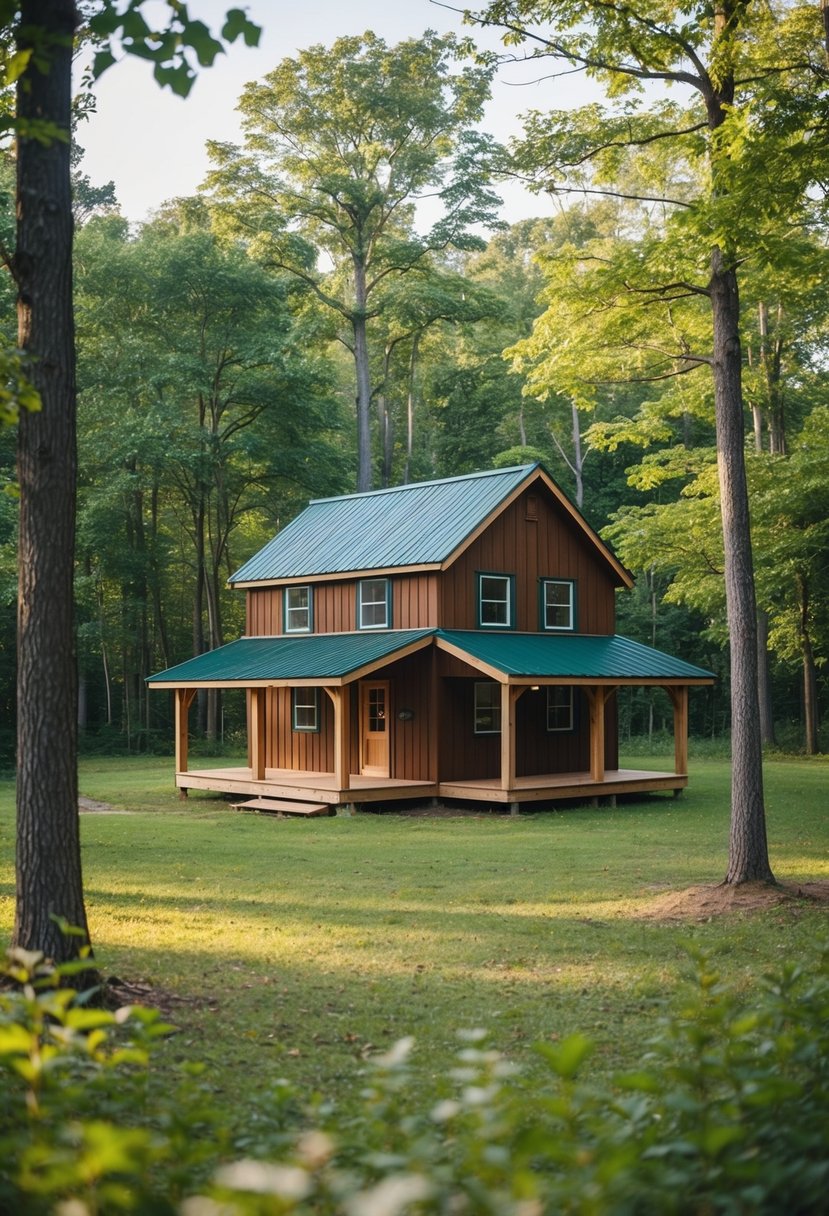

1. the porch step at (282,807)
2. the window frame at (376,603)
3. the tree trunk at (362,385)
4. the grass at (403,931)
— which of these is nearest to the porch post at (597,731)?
the grass at (403,931)

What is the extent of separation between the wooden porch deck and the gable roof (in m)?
4.22

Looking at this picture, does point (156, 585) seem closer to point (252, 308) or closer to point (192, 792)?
point (252, 308)

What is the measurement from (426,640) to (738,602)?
1060 centimetres

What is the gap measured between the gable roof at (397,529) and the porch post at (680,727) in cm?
298

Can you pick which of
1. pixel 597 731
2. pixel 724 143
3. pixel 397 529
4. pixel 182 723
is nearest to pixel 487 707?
pixel 597 731

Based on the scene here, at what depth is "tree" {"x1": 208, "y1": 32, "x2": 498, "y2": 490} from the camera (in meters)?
36.1

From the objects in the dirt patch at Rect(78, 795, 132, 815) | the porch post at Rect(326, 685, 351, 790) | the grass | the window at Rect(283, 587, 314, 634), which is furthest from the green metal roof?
the dirt patch at Rect(78, 795, 132, 815)

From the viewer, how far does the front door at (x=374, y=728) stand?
2341 centimetres

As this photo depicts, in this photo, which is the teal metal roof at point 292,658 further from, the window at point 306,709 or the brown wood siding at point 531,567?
the brown wood siding at point 531,567

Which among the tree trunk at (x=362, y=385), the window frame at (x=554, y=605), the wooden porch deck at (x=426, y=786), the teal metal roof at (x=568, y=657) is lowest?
the wooden porch deck at (x=426, y=786)

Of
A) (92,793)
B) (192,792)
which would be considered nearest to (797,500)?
(192,792)

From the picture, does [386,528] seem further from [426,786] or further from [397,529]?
[426,786]

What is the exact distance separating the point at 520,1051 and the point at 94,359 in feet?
109

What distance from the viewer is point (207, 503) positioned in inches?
1545
